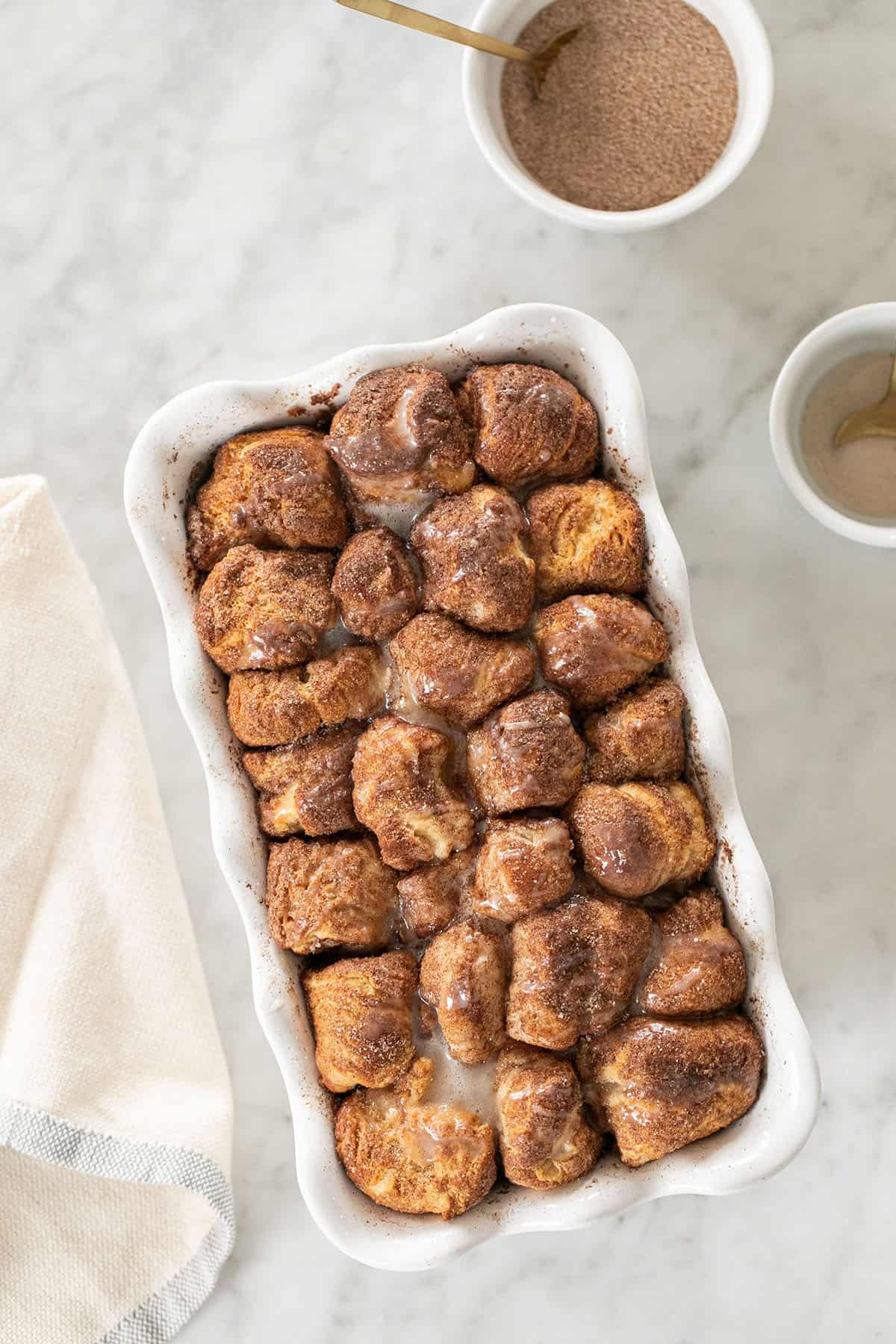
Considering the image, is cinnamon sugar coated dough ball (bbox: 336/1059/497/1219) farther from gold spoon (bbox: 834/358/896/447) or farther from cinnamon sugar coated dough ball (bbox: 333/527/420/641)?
gold spoon (bbox: 834/358/896/447)

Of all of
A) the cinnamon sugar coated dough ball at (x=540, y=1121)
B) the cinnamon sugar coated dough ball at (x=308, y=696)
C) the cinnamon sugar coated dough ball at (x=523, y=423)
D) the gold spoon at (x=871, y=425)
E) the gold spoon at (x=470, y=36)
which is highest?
the gold spoon at (x=470, y=36)

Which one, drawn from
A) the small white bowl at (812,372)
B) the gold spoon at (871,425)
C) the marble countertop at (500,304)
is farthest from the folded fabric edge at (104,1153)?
the gold spoon at (871,425)

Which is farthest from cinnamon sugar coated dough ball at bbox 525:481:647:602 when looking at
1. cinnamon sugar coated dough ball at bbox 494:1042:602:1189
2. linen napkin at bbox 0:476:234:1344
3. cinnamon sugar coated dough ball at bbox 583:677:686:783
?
linen napkin at bbox 0:476:234:1344

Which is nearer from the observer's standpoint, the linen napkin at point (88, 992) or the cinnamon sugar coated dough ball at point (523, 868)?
the cinnamon sugar coated dough ball at point (523, 868)

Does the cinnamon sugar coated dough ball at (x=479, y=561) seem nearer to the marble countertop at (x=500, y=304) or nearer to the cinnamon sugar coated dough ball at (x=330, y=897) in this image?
the cinnamon sugar coated dough ball at (x=330, y=897)

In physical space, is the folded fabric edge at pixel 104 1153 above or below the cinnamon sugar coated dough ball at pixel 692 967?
below

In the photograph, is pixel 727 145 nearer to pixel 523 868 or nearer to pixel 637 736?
pixel 637 736
